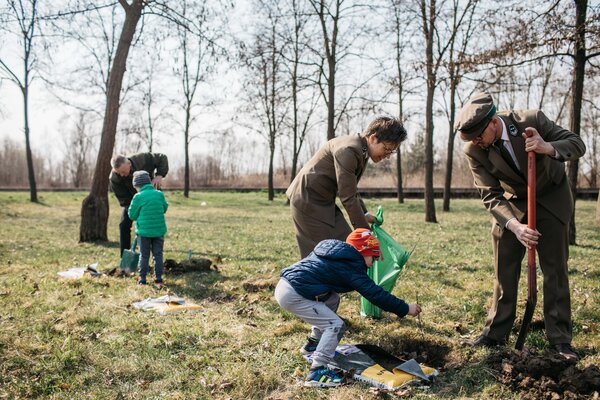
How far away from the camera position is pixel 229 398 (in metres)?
3.38

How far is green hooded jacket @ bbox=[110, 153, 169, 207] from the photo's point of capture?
834 centimetres

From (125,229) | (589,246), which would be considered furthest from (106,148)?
(589,246)

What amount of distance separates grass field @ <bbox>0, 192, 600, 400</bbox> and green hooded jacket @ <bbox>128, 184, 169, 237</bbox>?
0.75 meters

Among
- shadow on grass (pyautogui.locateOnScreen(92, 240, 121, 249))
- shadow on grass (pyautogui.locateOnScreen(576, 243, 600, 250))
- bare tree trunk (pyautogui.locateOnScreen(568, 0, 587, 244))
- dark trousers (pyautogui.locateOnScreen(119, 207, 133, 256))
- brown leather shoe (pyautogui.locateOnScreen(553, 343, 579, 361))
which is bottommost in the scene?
shadow on grass (pyautogui.locateOnScreen(92, 240, 121, 249))

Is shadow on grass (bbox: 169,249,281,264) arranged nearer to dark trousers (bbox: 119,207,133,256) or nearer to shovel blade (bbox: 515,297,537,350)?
dark trousers (bbox: 119,207,133,256)

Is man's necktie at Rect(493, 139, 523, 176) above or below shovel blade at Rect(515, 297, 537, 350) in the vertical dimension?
above

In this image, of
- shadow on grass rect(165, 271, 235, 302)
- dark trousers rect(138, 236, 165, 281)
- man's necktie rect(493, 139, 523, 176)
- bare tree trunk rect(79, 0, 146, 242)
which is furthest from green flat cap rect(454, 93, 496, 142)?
bare tree trunk rect(79, 0, 146, 242)

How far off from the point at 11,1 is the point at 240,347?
33.1ft

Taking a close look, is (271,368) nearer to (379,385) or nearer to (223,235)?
(379,385)

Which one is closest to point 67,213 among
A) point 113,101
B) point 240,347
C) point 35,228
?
point 35,228

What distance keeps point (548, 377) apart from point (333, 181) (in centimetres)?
222

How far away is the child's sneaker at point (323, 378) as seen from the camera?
352cm

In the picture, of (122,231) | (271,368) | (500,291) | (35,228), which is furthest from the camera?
(35,228)

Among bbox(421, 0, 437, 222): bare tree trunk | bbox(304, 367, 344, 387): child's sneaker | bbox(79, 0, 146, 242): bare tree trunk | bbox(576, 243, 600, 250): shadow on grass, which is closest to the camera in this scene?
bbox(304, 367, 344, 387): child's sneaker
